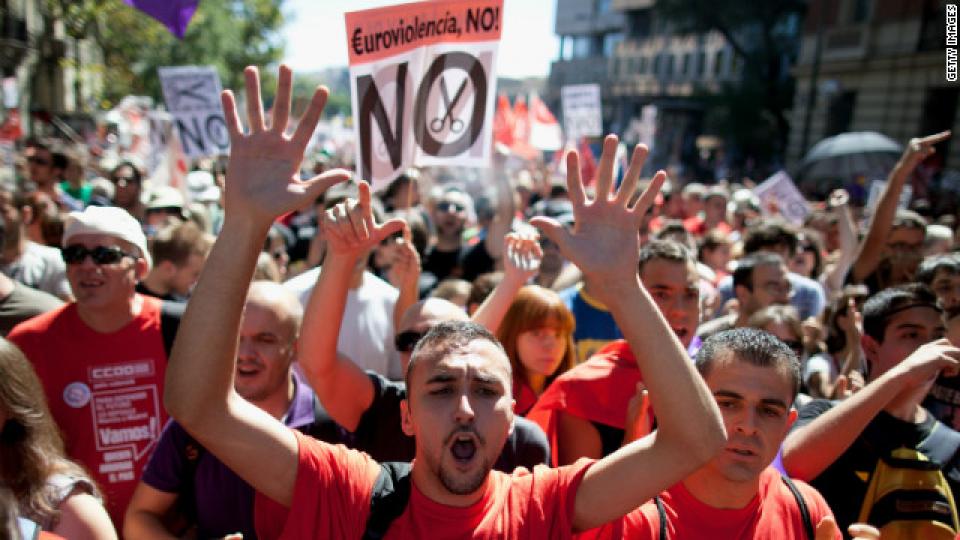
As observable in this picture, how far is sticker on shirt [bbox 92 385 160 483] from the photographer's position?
322 centimetres

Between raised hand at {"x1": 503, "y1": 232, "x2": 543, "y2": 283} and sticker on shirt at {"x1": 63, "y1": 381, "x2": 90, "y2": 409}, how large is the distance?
1701 mm

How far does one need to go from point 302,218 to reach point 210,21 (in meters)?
34.5

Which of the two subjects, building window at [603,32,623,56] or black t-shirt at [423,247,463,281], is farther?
building window at [603,32,623,56]

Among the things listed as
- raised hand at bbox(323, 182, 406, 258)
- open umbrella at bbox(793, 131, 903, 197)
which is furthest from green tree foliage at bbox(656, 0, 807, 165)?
raised hand at bbox(323, 182, 406, 258)

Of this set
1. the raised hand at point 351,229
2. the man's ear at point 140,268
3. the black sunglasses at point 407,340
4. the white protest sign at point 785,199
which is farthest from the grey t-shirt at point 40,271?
the white protest sign at point 785,199

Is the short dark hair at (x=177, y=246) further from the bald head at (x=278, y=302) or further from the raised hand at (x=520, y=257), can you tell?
the raised hand at (x=520, y=257)

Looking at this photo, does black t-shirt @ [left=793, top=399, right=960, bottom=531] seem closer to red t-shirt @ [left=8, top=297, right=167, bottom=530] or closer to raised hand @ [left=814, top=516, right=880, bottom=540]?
raised hand @ [left=814, top=516, right=880, bottom=540]

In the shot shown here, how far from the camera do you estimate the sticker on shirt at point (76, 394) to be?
3.20m

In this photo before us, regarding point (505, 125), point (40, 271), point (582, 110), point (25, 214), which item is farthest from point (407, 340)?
point (505, 125)

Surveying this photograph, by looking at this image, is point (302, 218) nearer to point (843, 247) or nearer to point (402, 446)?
point (843, 247)

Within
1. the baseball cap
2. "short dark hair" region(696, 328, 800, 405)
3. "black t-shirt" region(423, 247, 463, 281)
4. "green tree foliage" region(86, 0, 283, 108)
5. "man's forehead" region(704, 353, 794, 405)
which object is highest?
"green tree foliage" region(86, 0, 283, 108)

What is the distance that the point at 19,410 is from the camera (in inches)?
83.1

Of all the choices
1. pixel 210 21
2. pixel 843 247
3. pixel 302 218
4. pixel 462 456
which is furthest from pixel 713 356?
pixel 210 21

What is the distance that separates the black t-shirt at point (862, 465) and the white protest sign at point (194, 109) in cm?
617
